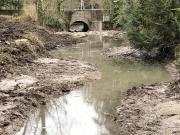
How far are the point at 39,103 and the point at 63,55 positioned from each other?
37.4ft

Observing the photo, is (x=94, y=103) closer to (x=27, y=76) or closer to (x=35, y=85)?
(x=35, y=85)

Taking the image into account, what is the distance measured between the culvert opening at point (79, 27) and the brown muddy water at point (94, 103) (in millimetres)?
17265

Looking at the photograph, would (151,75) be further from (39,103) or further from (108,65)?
(39,103)

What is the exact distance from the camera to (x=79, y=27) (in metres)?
41.9

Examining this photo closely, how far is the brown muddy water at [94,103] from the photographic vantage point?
11.3 meters

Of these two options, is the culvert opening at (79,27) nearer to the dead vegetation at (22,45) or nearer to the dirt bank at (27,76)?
the dead vegetation at (22,45)

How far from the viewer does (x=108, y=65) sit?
2092cm

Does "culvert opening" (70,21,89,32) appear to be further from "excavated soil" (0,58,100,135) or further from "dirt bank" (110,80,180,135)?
"dirt bank" (110,80,180,135)

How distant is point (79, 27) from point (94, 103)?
93.5 feet

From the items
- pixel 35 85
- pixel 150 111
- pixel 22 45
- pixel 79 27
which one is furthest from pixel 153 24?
pixel 79 27

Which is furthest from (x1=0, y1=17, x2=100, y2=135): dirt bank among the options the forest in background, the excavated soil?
the forest in background

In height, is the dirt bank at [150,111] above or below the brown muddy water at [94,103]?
above

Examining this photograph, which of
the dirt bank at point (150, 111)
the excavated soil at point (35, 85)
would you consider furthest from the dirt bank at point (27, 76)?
the dirt bank at point (150, 111)

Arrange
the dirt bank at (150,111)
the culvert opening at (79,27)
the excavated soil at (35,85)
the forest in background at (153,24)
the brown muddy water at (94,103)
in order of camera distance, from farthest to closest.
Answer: the culvert opening at (79,27) < the forest in background at (153,24) < the excavated soil at (35,85) < the brown muddy water at (94,103) < the dirt bank at (150,111)
